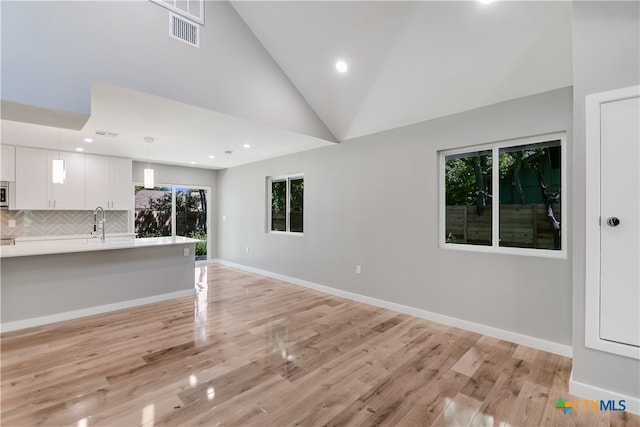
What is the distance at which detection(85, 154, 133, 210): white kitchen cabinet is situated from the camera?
5.57 metres

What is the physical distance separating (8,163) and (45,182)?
520 mm

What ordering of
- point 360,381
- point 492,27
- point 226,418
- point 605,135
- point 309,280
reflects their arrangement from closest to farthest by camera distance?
point 226,418, point 605,135, point 360,381, point 492,27, point 309,280

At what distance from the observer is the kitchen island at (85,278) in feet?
11.1

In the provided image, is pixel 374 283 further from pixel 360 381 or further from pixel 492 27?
pixel 492 27

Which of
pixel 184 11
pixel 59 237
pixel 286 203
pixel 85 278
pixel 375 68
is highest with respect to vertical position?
pixel 184 11

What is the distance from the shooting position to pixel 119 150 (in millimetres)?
5301

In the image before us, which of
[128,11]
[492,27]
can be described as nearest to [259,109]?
[128,11]

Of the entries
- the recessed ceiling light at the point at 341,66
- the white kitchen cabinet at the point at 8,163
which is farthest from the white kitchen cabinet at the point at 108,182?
the recessed ceiling light at the point at 341,66

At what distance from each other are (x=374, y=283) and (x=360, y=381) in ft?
6.72

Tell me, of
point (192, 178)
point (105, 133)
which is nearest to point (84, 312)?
point (105, 133)

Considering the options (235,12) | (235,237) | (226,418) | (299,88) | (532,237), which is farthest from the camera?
(235,237)

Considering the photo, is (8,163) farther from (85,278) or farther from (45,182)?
(85,278)

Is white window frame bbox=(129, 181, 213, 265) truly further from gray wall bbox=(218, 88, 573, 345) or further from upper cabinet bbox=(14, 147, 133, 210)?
gray wall bbox=(218, 88, 573, 345)

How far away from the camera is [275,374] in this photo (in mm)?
2434
